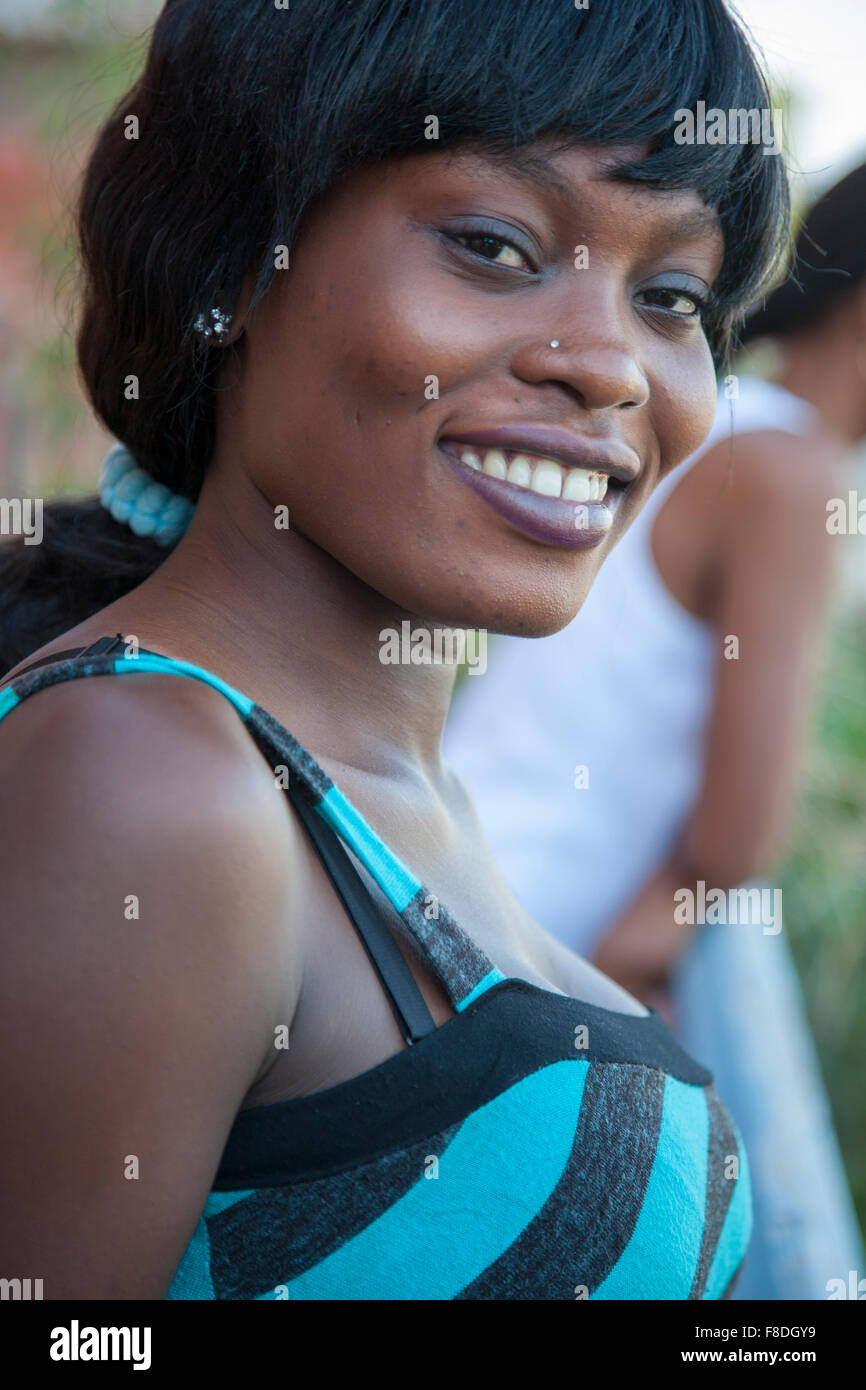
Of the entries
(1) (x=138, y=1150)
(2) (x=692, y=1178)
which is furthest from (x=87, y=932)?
(2) (x=692, y=1178)

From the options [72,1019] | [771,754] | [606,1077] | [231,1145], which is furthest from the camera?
[771,754]

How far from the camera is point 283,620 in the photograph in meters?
1.35

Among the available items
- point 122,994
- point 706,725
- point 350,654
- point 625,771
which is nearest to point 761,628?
point 706,725

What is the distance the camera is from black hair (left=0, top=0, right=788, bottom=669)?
1202 mm

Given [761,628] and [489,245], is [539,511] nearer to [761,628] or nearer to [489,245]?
[489,245]

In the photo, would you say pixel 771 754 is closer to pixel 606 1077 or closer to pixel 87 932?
pixel 606 1077

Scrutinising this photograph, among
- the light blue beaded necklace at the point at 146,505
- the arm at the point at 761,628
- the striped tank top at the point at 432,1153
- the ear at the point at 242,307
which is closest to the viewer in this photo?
the striped tank top at the point at 432,1153

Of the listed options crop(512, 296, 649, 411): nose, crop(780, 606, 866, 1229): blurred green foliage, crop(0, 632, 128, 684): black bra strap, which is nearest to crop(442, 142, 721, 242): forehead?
crop(512, 296, 649, 411): nose

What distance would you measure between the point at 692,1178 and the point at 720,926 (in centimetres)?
144

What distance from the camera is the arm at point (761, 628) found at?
245 centimetres

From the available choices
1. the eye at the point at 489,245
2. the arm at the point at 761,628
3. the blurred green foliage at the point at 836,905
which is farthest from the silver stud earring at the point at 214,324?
the blurred green foliage at the point at 836,905

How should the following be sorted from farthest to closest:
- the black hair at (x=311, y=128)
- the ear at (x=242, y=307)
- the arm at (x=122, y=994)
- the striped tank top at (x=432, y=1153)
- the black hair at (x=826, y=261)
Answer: the black hair at (x=826, y=261), the ear at (x=242, y=307), the black hair at (x=311, y=128), the striped tank top at (x=432, y=1153), the arm at (x=122, y=994)

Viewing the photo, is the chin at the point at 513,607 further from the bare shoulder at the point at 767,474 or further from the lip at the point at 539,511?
the bare shoulder at the point at 767,474
